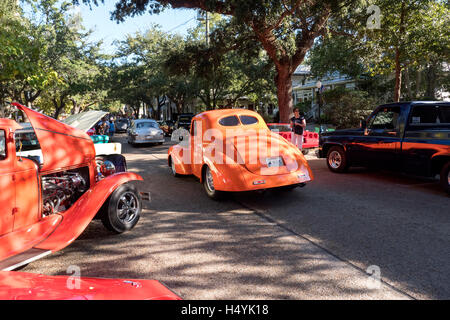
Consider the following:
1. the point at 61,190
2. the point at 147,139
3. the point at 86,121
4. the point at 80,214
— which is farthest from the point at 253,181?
the point at 147,139

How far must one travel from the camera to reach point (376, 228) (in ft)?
15.3

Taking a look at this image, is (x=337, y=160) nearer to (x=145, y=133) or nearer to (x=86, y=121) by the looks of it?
(x=86, y=121)

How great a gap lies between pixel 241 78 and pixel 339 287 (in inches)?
1123

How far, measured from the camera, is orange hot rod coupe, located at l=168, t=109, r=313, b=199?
5.73 m

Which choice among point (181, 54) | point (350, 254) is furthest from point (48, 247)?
point (181, 54)

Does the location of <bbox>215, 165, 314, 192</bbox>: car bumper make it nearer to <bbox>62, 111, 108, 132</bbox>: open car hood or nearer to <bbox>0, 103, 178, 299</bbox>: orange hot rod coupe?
<bbox>0, 103, 178, 299</bbox>: orange hot rod coupe

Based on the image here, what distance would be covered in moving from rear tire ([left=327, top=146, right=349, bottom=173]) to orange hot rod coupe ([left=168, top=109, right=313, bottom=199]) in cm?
278

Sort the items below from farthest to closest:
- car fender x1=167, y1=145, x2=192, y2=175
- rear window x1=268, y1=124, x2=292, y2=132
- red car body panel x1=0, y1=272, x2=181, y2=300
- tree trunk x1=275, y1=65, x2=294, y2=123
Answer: tree trunk x1=275, y1=65, x2=294, y2=123 < rear window x1=268, y1=124, x2=292, y2=132 < car fender x1=167, y1=145, x2=192, y2=175 < red car body panel x1=0, y1=272, x2=181, y2=300

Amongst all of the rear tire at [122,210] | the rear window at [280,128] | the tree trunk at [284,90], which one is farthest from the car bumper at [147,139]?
the rear tire at [122,210]

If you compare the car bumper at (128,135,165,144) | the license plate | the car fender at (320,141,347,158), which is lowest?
the license plate

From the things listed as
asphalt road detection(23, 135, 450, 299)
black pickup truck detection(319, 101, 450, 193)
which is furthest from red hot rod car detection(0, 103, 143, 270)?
black pickup truck detection(319, 101, 450, 193)

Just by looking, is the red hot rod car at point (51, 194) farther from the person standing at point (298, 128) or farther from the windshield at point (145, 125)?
the windshield at point (145, 125)

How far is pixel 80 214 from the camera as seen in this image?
4.05 m

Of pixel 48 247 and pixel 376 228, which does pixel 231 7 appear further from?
pixel 48 247
